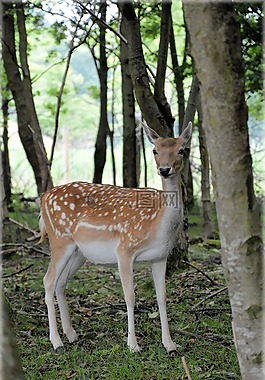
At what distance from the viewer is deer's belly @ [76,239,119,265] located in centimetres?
439

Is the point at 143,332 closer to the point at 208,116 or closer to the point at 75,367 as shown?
the point at 75,367

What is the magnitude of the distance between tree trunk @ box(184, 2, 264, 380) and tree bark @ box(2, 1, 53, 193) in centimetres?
501

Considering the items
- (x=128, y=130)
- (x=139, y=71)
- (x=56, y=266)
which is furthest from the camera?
(x=128, y=130)

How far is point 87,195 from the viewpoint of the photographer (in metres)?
4.64

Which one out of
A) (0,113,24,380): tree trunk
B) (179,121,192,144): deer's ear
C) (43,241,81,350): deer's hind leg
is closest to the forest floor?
(43,241,81,350): deer's hind leg

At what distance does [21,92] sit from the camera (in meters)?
8.80

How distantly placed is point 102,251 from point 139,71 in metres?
1.79

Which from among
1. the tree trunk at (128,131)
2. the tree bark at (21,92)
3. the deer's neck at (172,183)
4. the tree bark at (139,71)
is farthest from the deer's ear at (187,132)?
the tree trunk at (128,131)

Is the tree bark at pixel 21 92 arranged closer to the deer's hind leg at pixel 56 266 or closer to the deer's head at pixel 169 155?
the deer's hind leg at pixel 56 266

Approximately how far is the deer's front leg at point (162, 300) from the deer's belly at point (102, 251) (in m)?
0.28

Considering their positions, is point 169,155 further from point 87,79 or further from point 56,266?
point 87,79

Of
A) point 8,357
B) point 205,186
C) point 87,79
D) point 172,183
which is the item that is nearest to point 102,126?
point 205,186

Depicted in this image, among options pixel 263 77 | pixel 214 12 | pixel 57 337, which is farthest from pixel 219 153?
pixel 263 77

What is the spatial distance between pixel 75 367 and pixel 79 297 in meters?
1.77
